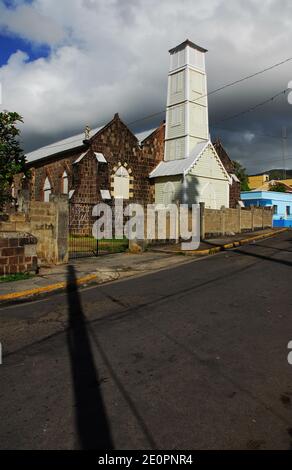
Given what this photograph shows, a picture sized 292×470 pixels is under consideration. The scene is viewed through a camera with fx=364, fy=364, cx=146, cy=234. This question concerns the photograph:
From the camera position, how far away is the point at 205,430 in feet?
9.98

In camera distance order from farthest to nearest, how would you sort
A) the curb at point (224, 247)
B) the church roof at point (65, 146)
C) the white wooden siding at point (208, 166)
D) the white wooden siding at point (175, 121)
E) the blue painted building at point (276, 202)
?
the blue painted building at point (276, 202)
the church roof at point (65, 146)
the white wooden siding at point (175, 121)
the white wooden siding at point (208, 166)
the curb at point (224, 247)

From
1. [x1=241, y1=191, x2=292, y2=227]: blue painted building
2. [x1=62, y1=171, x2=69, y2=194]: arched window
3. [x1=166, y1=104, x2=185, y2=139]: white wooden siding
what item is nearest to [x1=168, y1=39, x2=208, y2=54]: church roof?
[x1=166, y1=104, x2=185, y2=139]: white wooden siding

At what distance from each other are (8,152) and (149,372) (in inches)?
399

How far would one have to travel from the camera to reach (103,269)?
39.5 ft

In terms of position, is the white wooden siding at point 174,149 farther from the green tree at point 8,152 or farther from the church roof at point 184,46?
the green tree at point 8,152

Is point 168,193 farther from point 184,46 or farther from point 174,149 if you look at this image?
point 184,46

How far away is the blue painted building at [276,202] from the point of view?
42.0 meters

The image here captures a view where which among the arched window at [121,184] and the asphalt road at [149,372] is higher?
the arched window at [121,184]

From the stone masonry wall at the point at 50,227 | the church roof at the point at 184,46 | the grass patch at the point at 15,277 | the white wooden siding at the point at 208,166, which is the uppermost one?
the church roof at the point at 184,46

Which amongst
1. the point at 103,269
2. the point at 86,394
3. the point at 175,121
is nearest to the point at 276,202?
the point at 175,121

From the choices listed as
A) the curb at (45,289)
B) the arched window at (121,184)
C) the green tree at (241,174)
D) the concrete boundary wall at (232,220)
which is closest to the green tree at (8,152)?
the curb at (45,289)
